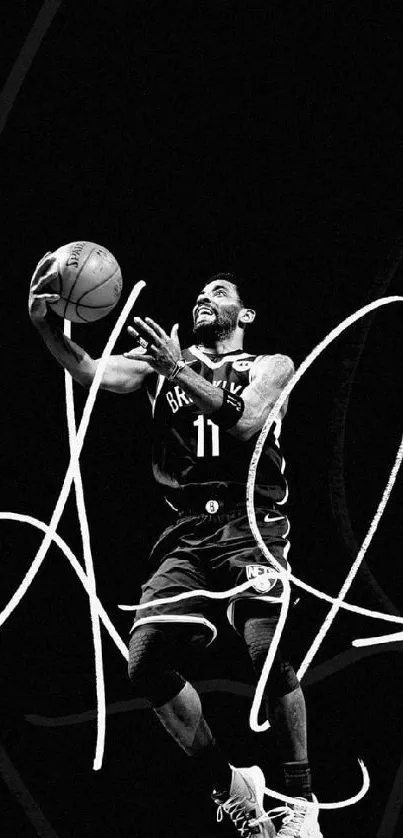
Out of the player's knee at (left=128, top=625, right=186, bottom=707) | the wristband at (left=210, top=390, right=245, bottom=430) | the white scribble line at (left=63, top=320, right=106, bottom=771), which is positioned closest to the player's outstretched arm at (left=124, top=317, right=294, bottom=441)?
the wristband at (left=210, top=390, right=245, bottom=430)

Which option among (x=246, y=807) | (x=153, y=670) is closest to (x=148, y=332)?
(x=153, y=670)

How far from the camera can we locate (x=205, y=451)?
382 centimetres

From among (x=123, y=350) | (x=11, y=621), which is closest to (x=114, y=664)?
(x=11, y=621)

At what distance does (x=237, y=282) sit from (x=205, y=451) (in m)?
0.88

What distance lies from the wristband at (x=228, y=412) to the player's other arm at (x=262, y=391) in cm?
3

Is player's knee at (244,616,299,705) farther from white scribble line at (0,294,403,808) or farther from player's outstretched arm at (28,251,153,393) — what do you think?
player's outstretched arm at (28,251,153,393)

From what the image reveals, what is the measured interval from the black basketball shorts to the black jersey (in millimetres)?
105

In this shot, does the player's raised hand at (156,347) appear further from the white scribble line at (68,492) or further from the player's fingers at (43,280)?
the player's fingers at (43,280)

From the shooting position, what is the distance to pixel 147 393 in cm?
425

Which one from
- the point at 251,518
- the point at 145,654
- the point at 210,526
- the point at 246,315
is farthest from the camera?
the point at 246,315

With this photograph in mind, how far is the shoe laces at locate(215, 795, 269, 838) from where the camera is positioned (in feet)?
11.2

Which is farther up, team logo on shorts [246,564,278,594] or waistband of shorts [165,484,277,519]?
waistband of shorts [165,484,277,519]

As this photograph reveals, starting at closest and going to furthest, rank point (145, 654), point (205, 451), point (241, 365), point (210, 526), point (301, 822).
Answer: point (301, 822), point (145, 654), point (210, 526), point (205, 451), point (241, 365)

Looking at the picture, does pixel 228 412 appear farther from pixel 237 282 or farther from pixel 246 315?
pixel 237 282
